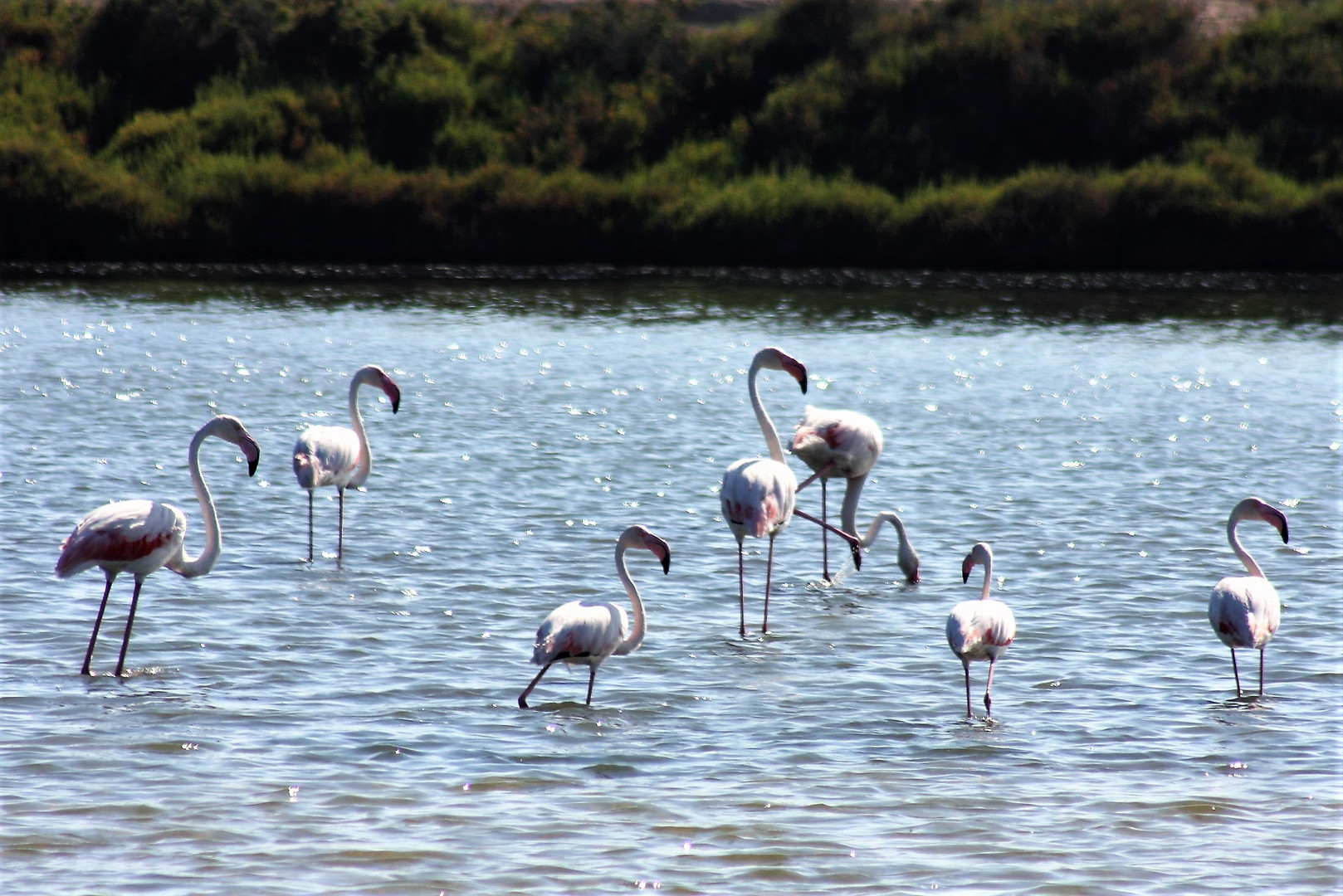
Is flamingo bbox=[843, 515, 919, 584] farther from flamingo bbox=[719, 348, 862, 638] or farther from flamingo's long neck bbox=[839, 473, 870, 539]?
flamingo bbox=[719, 348, 862, 638]

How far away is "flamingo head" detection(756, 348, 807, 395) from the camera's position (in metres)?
9.73

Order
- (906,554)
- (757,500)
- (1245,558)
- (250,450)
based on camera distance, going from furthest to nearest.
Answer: (906,554), (757,500), (1245,558), (250,450)

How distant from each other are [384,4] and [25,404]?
94.0 feet

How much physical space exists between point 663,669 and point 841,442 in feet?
9.92

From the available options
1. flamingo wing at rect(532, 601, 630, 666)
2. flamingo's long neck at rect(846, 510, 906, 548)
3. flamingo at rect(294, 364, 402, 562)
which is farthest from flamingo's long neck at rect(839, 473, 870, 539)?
flamingo wing at rect(532, 601, 630, 666)

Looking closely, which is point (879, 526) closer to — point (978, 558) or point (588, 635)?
point (978, 558)

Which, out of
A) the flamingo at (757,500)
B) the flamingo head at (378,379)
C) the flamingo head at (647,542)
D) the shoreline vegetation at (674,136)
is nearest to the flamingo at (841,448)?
the flamingo at (757,500)

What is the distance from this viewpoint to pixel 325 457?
10242mm

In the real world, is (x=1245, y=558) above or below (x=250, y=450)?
below

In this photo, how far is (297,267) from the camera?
33.4m

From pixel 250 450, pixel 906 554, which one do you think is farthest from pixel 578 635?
pixel 906 554

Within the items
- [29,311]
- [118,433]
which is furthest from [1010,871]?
[29,311]

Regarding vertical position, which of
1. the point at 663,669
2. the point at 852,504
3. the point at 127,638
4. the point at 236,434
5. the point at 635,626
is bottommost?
the point at 663,669

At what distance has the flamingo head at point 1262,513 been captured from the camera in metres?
7.88
